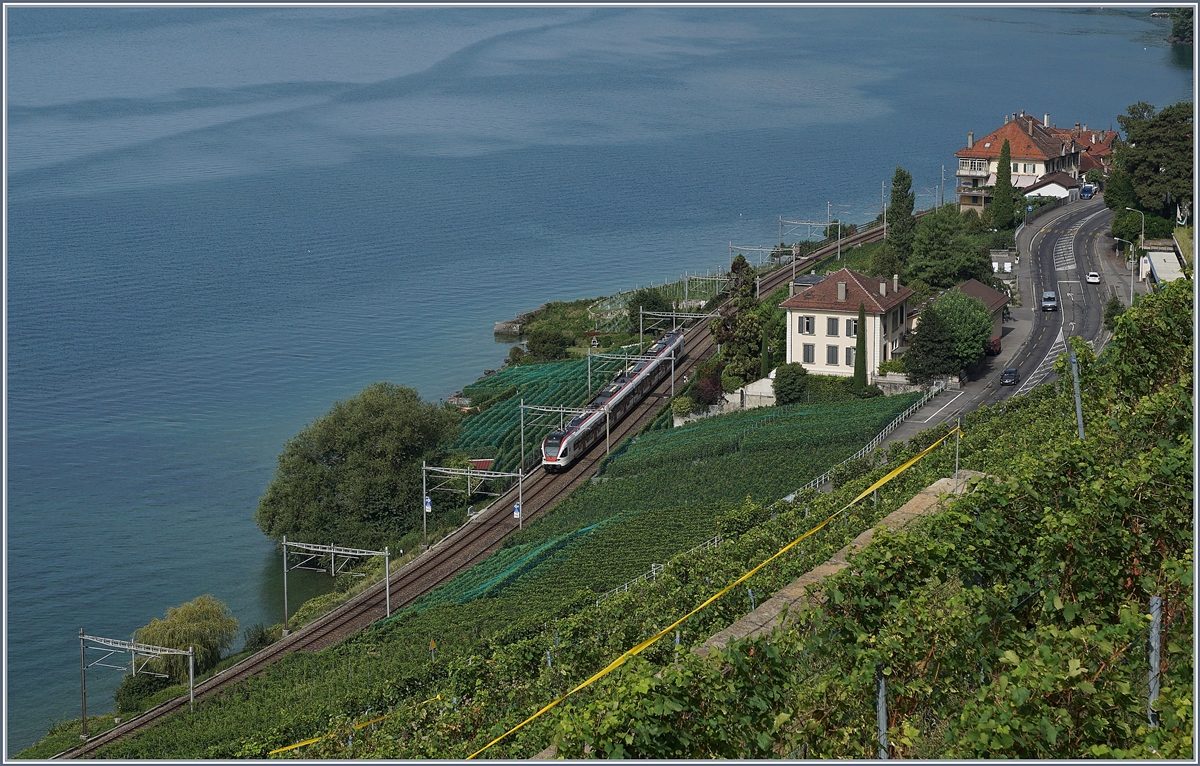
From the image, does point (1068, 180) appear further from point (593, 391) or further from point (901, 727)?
point (901, 727)

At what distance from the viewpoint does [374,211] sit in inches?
4456

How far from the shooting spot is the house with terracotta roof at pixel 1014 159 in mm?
89188

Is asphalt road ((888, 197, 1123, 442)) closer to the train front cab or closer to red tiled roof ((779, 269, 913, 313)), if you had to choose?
red tiled roof ((779, 269, 913, 313))

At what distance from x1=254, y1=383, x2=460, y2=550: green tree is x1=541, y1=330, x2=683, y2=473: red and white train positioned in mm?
5121

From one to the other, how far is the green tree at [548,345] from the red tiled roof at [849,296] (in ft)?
62.2

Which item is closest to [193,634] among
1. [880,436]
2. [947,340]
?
[880,436]

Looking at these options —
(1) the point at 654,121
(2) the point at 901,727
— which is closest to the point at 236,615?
(2) the point at 901,727

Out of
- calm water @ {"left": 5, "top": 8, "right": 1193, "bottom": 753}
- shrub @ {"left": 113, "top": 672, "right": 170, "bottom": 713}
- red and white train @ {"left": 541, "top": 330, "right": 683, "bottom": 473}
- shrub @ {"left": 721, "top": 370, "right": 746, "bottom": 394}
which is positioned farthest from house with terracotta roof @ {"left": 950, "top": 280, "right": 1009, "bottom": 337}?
shrub @ {"left": 113, "top": 672, "right": 170, "bottom": 713}

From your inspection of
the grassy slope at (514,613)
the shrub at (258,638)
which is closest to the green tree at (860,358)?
the grassy slope at (514,613)

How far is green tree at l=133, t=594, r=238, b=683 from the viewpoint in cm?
4147

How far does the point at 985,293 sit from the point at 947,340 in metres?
7.82

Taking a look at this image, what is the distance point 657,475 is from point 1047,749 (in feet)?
119

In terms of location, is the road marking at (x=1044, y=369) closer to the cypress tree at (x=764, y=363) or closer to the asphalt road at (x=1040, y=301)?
the asphalt road at (x=1040, y=301)

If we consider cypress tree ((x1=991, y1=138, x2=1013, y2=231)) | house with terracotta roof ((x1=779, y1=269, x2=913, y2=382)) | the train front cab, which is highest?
cypress tree ((x1=991, y1=138, x2=1013, y2=231))
